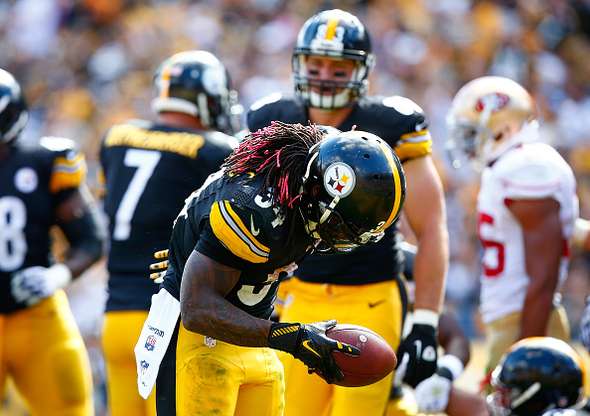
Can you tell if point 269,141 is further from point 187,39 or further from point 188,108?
point 187,39

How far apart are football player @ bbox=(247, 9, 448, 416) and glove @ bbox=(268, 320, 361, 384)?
106cm

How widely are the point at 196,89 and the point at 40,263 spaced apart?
114 cm

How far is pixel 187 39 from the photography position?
42.9 feet

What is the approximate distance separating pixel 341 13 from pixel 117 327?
174 centimetres

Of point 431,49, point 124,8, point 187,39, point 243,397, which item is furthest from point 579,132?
point 243,397

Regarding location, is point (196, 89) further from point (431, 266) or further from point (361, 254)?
point (431, 266)

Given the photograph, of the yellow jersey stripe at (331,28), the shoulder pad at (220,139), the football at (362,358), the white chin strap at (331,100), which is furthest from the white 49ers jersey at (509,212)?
the football at (362,358)

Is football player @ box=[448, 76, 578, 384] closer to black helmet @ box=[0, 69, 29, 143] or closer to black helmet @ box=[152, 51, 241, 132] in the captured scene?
black helmet @ box=[152, 51, 241, 132]

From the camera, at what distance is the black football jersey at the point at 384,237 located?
4570 mm

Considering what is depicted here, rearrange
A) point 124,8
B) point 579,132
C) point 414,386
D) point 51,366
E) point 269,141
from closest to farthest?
point 269,141 → point 414,386 → point 51,366 → point 579,132 → point 124,8

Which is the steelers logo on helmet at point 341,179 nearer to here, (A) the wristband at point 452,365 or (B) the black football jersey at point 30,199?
(A) the wristband at point 452,365

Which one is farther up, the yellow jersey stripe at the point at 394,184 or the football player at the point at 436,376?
the yellow jersey stripe at the point at 394,184

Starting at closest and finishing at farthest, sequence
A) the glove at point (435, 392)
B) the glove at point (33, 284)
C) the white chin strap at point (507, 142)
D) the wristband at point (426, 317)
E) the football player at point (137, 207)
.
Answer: the wristband at point (426, 317) < the glove at point (435, 392) < the football player at point (137, 207) < the glove at point (33, 284) < the white chin strap at point (507, 142)

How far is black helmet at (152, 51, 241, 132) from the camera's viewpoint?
551 centimetres
